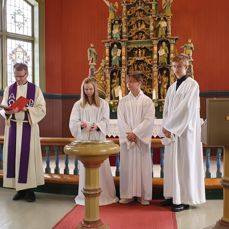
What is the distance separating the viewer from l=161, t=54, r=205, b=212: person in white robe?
155 inches

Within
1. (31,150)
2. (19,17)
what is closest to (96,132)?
(31,150)

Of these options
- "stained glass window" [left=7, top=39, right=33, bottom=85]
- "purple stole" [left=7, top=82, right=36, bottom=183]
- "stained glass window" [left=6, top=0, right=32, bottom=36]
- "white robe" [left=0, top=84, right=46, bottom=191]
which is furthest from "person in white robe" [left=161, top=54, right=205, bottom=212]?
"stained glass window" [left=6, top=0, right=32, bottom=36]

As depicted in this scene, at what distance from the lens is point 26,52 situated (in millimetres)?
9219

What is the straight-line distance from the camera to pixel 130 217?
12.1 feet

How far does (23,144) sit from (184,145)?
193 cm

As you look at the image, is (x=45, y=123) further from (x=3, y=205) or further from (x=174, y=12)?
(x=3, y=205)

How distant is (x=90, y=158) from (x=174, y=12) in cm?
719

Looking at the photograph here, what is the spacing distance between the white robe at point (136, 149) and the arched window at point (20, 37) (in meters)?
4.94

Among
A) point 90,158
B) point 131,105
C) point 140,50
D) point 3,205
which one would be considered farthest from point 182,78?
point 140,50

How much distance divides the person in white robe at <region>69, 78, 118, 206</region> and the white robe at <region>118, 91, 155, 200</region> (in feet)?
0.58

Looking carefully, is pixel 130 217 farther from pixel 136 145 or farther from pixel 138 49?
pixel 138 49

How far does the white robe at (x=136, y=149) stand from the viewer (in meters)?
4.19

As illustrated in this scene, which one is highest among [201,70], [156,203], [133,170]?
[201,70]

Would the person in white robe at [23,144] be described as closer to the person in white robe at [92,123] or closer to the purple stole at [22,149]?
the purple stole at [22,149]
